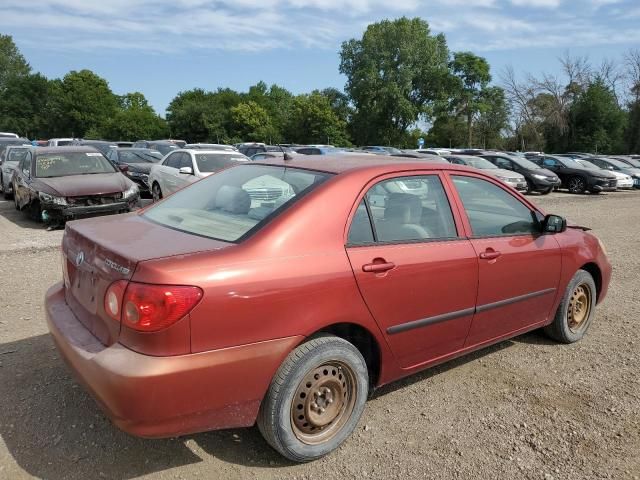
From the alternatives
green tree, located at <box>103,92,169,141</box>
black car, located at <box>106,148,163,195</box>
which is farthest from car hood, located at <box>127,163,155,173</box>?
green tree, located at <box>103,92,169,141</box>

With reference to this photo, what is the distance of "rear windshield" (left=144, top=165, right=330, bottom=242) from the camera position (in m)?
2.88

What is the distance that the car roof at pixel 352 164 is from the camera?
10.5ft

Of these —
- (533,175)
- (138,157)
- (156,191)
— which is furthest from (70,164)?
(533,175)

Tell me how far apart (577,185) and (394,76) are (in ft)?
146

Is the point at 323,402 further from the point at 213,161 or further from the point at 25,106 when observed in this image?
the point at 25,106

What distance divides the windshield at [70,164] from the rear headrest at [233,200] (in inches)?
311

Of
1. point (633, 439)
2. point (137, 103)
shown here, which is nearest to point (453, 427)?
point (633, 439)

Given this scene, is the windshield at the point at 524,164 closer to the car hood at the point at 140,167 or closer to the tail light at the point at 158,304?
the car hood at the point at 140,167

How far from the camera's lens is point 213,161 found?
488 inches

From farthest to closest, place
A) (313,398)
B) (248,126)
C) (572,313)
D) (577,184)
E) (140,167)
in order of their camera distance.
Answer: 1. (248,126)
2. (577,184)
3. (140,167)
4. (572,313)
5. (313,398)

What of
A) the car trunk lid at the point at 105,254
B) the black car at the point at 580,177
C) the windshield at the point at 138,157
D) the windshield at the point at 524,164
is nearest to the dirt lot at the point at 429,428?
the car trunk lid at the point at 105,254

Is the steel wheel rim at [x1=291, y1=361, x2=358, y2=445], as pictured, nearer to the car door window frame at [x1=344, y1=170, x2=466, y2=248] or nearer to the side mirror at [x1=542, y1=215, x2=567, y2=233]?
the car door window frame at [x1=344, y1=170, x2=466, y2=248]

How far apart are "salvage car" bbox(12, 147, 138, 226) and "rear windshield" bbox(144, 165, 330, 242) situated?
6.27m

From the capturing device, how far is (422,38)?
2512 inches
